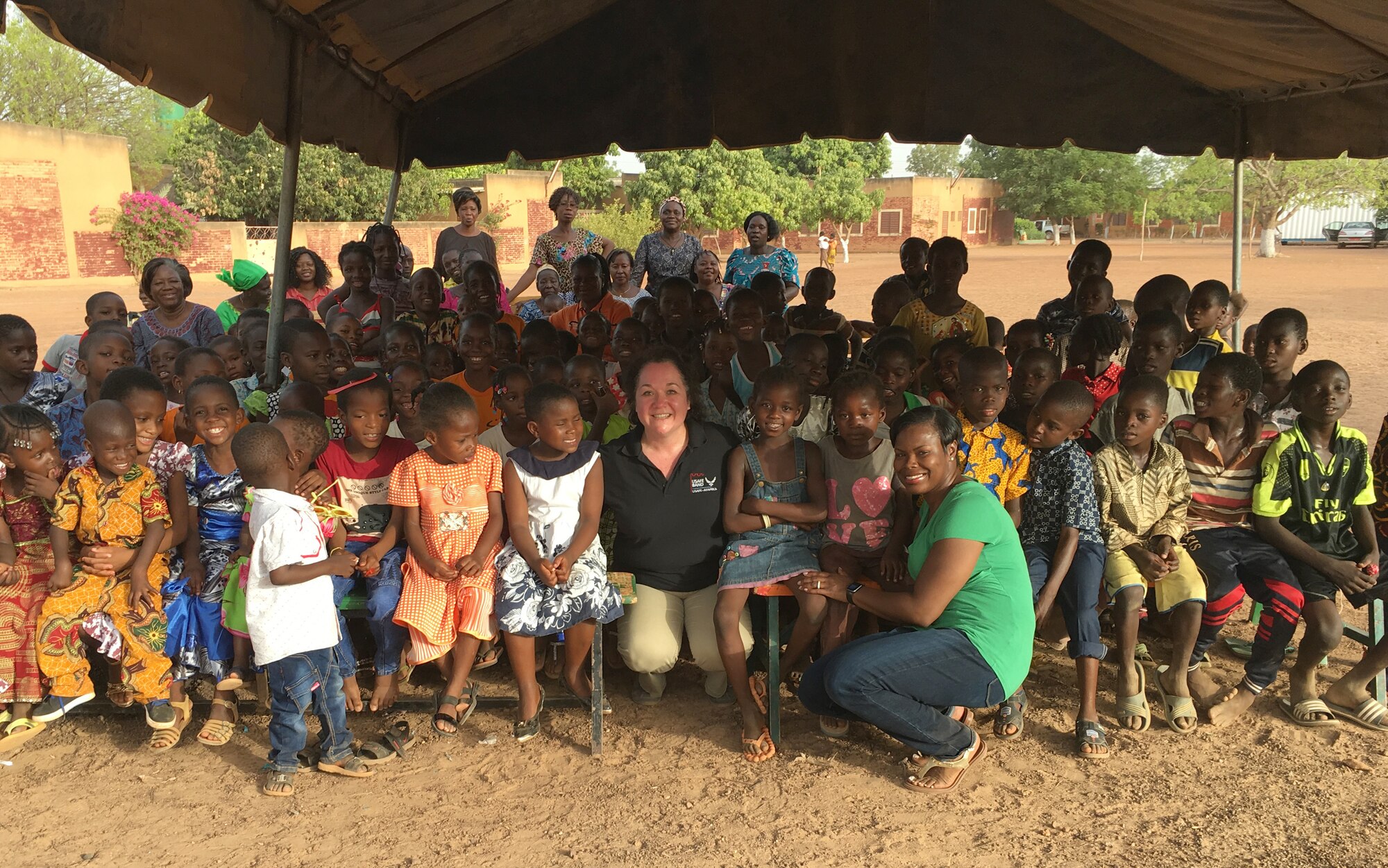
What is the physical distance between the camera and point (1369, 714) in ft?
12.2

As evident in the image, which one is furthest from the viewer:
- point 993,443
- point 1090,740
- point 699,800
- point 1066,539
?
point 993,443

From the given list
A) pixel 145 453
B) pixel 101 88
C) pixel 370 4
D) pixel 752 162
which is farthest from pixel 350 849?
pixel 101 88

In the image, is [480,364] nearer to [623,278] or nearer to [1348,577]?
[623,278]

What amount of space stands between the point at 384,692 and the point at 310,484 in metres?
0.88

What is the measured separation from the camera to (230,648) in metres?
3.75

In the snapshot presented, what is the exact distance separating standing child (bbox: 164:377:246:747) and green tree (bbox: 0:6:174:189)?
39906 mm

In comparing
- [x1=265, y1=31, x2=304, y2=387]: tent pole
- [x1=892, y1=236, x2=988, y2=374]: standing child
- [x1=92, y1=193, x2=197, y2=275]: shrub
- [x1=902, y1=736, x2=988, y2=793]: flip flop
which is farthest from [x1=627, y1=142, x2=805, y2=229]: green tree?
[x1=902, y1=736, x2=988, y2=793]: flip flop

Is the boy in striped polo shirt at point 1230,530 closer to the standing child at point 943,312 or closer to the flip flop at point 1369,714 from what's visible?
the flip flop at point 1369,714

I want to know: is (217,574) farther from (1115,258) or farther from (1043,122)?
(1115,258)

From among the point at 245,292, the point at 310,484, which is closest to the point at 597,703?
the point at 310,484

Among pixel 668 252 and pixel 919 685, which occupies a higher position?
pixel 668 252

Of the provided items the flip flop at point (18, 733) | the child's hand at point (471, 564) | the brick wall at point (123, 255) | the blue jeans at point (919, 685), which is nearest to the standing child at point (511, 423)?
the child's hand at point (471, 564)

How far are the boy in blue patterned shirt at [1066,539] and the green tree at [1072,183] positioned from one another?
165ft

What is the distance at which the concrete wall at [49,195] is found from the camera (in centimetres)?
2481
